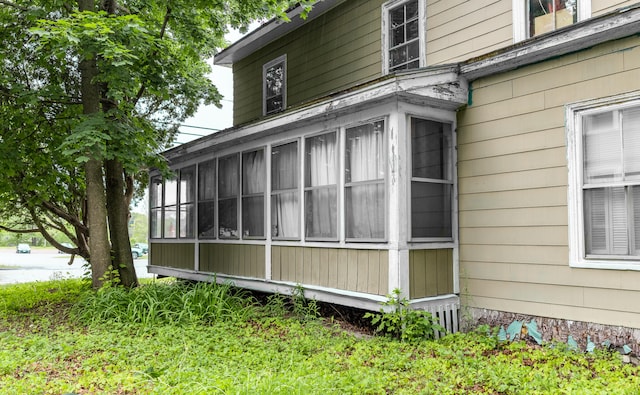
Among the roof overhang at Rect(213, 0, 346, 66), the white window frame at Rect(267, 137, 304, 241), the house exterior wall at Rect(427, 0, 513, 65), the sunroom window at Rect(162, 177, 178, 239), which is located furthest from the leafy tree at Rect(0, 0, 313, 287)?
the house exterior wall at Rect(427, 0, 513, 65)

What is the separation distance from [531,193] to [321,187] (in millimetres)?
2812

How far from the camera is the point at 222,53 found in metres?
12.7

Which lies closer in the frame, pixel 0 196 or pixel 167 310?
pixel 167 310

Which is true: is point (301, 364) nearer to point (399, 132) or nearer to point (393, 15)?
point (399, 132)

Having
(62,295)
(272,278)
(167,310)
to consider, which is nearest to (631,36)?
(272,278)

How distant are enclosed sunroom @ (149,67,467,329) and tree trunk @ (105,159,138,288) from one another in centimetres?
166

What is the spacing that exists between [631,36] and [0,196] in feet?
38.5

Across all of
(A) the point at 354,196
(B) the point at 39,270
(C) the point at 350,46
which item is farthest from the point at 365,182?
(B) the point at 39,270

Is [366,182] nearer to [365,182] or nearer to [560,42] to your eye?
[365,182]

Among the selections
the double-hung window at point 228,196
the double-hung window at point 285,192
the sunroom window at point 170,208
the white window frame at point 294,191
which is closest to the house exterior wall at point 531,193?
the white window frame at point 294,191

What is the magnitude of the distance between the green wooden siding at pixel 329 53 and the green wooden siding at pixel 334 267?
11.4ft

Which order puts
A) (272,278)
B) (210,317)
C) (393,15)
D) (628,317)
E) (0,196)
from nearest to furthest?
(628,317) < (210,317) < (272,278) < (393,15) < (0,196)

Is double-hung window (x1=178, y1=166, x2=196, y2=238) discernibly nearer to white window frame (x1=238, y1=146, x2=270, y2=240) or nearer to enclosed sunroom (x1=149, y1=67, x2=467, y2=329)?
enclosed sunroom (x1=149, y1=67, x2=467, y2=329)

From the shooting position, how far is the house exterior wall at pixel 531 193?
4773mm
